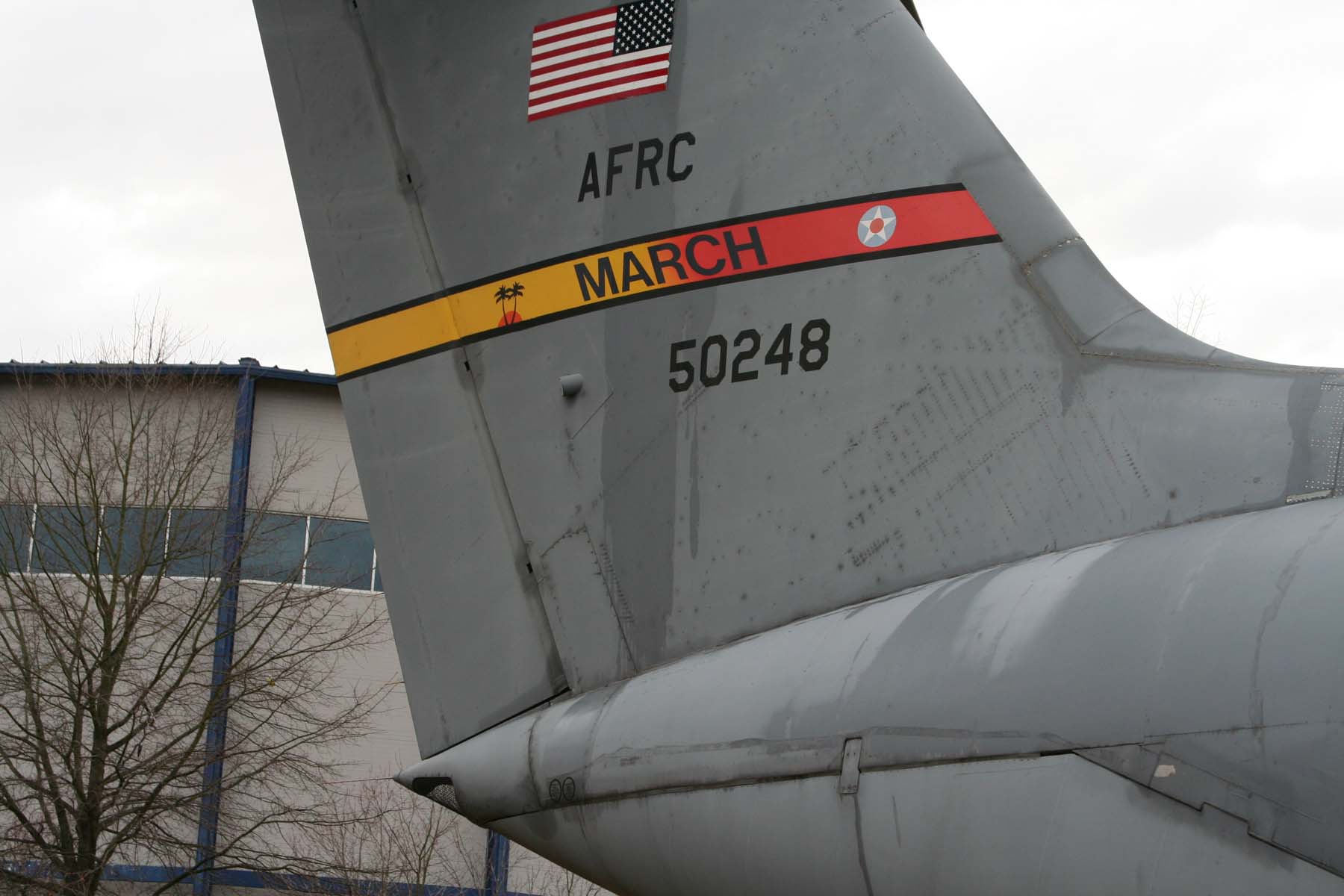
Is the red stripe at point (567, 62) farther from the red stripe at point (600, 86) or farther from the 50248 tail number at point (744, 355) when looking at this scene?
the 50248 tail number at point (744, 355)

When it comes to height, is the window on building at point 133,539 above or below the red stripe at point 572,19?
above

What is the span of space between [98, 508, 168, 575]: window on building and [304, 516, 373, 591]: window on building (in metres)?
1.94

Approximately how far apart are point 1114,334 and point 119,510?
668 inches

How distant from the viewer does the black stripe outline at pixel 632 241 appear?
11.9 ft

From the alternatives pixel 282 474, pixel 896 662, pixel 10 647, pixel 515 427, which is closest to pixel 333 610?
pixel 282 474

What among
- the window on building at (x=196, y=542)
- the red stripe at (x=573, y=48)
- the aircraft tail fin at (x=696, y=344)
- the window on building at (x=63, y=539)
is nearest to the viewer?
the aircraft tail fin at (x=696, y=344)

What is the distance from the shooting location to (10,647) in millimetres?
16953

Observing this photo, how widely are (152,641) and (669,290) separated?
16189mm

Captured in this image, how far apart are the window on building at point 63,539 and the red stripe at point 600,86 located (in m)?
15.0

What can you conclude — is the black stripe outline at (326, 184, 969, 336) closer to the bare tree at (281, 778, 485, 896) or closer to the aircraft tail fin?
the aircraft tail fin

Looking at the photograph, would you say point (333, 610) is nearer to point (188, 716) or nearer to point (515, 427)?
point (188, 716)

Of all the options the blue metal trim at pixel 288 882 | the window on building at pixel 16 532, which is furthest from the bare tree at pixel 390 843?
the window on building at pixel 16 532

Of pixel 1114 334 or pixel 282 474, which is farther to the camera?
pixel 282 474

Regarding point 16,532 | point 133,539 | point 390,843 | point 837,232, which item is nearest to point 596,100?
point 837,232
